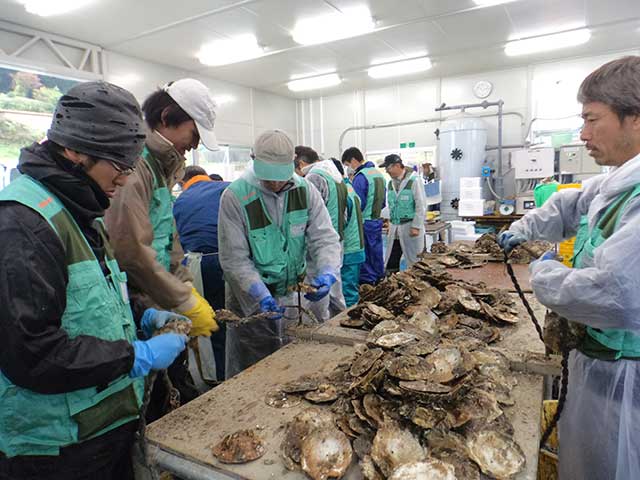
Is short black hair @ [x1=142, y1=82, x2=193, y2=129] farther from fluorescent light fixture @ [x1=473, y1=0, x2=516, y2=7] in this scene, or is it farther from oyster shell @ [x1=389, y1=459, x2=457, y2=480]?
fluorescent light fixture @ [x1=473, y1=0, x2=516, y2=7]

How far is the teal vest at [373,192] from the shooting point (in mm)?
5399

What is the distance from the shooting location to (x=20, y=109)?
16.9 ft

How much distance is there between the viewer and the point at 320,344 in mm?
1876

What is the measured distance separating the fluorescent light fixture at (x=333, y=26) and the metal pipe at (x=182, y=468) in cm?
522

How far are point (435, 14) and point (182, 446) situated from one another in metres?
5.77

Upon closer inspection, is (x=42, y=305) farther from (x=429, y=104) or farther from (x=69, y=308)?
(x=429, y=104)

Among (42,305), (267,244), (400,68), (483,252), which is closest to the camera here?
(42,305)

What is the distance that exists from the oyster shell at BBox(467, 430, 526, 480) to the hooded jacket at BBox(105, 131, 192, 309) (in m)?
1.19

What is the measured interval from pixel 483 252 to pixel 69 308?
346cm

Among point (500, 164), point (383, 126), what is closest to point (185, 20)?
point (383, 126)

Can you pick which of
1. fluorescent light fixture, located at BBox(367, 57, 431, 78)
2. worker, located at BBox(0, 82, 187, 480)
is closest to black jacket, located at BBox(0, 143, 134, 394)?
worker, located at BBox(0, 82, 187, 480)

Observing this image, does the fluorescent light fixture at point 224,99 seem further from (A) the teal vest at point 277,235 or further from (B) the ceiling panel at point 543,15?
(A) the teal vest at point 277,235

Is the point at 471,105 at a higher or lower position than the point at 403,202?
higher

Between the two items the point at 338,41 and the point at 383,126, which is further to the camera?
the point at 383,126
